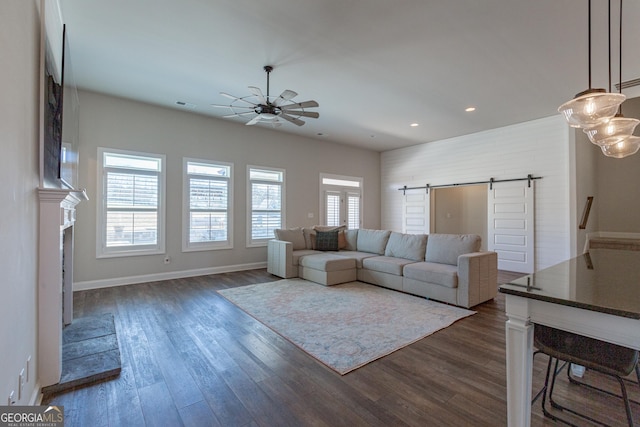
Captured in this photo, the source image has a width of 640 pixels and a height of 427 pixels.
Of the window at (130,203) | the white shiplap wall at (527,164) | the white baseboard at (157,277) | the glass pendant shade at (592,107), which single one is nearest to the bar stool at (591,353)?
the glass pendant shade at (592,107)

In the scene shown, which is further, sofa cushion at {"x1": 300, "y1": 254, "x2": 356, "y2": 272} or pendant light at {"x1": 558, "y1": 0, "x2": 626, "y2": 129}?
sofa cushion at {"x1": 300, "y1": 254, "x2": 356, "y2": 272}

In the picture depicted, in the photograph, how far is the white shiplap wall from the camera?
5.28 m

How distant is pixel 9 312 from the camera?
53.1 inches

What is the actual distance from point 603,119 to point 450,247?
7.75ft

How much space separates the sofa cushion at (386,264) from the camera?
14.3 feet

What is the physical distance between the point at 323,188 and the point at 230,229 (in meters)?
2.67

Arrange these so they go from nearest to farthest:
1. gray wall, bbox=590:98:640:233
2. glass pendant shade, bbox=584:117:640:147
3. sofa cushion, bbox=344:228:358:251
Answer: glass pendant shade, bbox=584:117:640:147 < gray wall, bbox=590:98:640:233 < sofa cushion, bbox=344:228:358:251

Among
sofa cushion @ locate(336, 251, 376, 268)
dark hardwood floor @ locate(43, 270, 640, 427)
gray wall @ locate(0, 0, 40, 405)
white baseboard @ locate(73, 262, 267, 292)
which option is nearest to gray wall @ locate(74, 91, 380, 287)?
white baseboard @ locate(73, 262, 267, 292)

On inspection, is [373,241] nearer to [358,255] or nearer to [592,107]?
[358,255]

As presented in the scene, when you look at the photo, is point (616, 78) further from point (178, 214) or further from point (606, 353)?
point (178, 214)

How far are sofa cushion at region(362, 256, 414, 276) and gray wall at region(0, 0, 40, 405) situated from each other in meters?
3.93

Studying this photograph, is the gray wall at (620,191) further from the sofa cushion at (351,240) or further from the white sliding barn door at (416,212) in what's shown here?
the sofa cushion at (351,240)

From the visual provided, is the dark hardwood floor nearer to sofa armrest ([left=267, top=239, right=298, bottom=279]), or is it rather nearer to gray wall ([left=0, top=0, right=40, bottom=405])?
gray wall ([left=0, top=0, right=40, bottom=405])

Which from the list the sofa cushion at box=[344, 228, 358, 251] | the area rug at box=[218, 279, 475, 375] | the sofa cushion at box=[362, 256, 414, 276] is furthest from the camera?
the sofa cushion at box=[344, 228, 358, 251]
